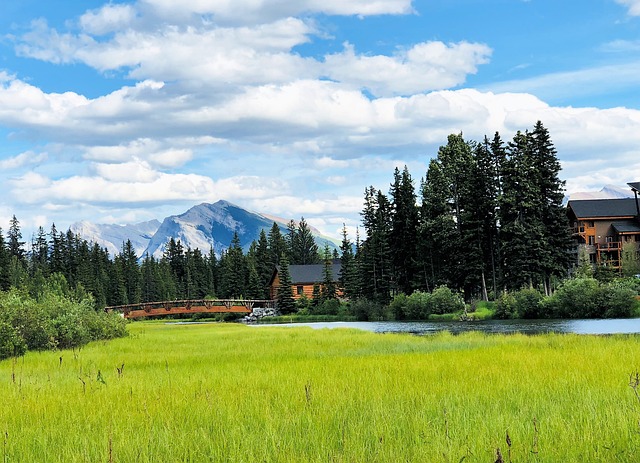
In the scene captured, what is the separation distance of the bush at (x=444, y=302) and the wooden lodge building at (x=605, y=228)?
24980mm

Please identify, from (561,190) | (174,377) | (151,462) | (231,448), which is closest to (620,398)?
(231,448)

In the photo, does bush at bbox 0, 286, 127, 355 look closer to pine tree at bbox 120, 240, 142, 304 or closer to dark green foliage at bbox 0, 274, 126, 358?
dark green foliage at bbox 0, 274, 126, 358

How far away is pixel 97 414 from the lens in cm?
1051

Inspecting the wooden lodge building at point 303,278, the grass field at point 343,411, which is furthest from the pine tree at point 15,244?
the grass field at point 343,411

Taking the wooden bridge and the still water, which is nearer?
the still water

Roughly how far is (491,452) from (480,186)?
5568 centimetres

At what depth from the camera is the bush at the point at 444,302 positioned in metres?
60.8

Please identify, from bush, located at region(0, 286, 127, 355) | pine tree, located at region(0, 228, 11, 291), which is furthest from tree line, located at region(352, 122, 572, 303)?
pine tree, located at region(0, 228, 11, 291)

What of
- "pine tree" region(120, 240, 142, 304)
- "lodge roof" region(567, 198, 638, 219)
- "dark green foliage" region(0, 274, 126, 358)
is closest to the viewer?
"dark green foliage" region(0, 274, 126, 358)

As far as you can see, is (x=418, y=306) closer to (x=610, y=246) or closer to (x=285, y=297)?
(x=285, y=297)

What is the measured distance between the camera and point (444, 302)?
6138 cm

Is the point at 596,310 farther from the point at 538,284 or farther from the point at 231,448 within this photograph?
the point at 231,448

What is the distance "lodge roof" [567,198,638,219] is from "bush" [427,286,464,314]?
27.1 metres

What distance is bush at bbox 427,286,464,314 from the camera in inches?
2393
